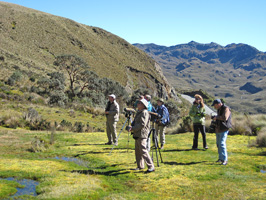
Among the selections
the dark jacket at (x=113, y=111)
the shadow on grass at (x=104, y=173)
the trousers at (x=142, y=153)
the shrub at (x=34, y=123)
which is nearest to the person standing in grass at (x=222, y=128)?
the trousers at (x=142, y=153)

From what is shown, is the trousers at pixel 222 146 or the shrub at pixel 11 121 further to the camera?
the shrub at pixel 11 121

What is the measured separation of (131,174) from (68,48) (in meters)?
66.8

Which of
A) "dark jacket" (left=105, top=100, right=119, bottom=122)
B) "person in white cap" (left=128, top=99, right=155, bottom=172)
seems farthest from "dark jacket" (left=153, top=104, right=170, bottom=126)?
"person in white cap" (left=128, top=99, right=155, bottom=172)

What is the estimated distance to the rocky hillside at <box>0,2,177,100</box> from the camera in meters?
56.4

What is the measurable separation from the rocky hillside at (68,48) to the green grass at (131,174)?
35975 millimetres

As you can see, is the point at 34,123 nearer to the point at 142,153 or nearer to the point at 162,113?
the point at 162,113

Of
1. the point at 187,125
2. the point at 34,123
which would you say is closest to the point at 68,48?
the point at 34,123

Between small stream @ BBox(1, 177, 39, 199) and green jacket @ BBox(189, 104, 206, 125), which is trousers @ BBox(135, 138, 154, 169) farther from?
green jacket @ BBox(189, 104, 206, 125)

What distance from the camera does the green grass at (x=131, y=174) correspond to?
17.9ft

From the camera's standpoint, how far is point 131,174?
6.95 meters

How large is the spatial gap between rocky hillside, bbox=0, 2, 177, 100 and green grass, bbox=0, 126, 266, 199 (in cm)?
3598

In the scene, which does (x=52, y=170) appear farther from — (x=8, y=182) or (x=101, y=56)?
(x=101, y=56)

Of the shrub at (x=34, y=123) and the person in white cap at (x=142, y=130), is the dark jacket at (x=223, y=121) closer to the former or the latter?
the person in white cap at (x=142, y=130)

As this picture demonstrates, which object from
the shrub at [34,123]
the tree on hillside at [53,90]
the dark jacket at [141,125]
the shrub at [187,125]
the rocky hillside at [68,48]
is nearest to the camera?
the dark jacket at [141,125]
